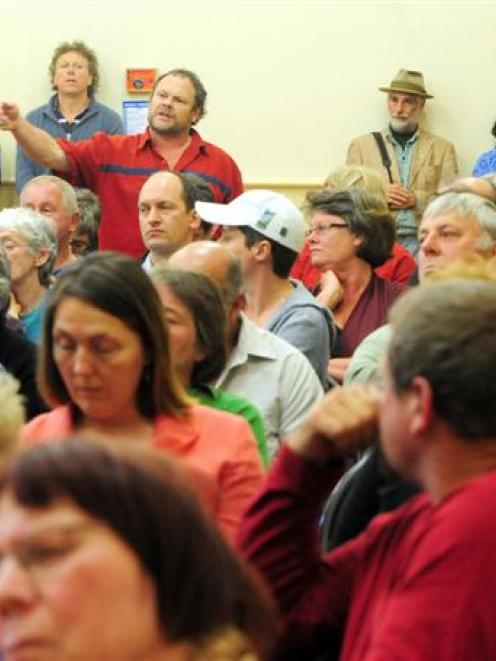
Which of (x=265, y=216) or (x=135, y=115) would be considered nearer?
(x=265, y=216)

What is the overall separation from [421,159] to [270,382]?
5.19 meters

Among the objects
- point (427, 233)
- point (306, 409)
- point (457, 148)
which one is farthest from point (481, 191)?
point (457, 148)

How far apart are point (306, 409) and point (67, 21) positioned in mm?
6035

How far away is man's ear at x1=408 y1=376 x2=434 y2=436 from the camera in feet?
6.02

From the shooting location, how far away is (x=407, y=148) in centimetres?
859

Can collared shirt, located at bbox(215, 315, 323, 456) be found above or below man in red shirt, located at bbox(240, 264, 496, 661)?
below

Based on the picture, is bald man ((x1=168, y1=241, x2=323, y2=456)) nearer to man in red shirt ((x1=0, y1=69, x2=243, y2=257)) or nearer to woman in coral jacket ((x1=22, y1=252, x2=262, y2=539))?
woman in coral jacket ((x1=22, y1=252, x2=262, y2=539))

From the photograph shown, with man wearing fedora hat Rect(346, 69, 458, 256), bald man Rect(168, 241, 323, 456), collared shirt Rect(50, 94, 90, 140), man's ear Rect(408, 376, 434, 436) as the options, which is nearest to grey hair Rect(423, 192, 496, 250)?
bald man Rect(168, 241, 323, 456)

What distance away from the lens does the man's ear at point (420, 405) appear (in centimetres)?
183

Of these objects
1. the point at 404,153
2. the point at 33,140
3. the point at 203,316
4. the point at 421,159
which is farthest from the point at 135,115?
the point at 203,316

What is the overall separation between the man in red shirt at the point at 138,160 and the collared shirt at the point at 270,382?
2775mm

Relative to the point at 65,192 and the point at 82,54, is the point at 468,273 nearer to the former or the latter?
the point at 65,192

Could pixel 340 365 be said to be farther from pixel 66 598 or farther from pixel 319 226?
pixel 66 598

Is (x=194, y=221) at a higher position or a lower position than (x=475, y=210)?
lower
